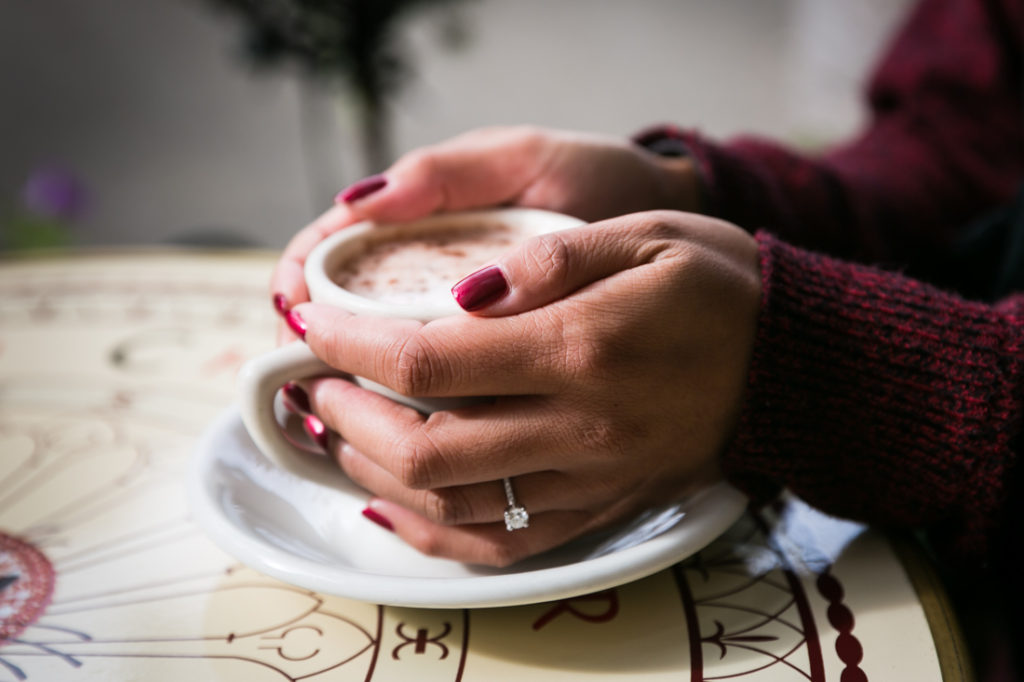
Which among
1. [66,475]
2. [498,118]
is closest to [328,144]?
[498,118]

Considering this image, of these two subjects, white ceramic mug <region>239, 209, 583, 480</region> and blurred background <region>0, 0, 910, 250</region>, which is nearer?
white ceramic mug <region>239, 209, 583, 480</region>

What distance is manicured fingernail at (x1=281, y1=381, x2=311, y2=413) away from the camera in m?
0.50

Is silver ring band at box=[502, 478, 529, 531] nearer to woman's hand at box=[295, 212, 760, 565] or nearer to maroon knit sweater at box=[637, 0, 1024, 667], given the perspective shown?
woman's hand at box=[295, 212, 760, 565]

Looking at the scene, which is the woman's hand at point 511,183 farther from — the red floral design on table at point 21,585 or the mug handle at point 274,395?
the red floral design on table at point 21,585

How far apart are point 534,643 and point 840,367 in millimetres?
236

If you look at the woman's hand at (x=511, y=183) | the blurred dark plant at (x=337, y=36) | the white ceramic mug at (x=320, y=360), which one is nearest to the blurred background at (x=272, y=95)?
the blurred dark plant at (x=337, y=36)

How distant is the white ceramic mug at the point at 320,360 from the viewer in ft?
1.49

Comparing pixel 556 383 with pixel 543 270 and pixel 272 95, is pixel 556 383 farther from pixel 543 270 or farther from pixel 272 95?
pixel 272 95

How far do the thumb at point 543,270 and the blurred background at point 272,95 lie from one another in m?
2.03

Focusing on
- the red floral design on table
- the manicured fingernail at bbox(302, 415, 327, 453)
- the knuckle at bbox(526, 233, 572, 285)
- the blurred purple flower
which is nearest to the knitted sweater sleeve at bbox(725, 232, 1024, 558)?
the knuckle at bbox(526, 233, 572, 285)

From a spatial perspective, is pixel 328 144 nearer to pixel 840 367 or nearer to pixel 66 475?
pixel 66 475

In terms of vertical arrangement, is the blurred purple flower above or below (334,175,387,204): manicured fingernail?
below

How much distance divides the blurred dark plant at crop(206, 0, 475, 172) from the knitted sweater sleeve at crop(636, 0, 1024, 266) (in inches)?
33.0

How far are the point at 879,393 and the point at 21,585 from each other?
1.74ft
